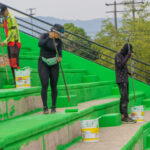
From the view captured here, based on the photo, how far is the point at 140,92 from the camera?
10.4 m

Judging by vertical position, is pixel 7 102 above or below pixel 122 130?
above

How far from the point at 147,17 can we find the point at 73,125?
29.8m

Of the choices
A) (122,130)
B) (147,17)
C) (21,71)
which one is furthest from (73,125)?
(147,17)

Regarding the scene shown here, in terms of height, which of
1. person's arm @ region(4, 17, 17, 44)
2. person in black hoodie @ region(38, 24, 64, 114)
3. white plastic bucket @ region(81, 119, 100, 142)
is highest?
person's arm @ region(4, 17, 17, 44)

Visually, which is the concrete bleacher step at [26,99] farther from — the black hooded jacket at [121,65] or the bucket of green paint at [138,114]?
the bucket of green paint at [138,114]

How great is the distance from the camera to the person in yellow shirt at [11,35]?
715 cm

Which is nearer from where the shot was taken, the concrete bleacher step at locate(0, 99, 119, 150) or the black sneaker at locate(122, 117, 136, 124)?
the concrete bleacher step at locate(0, 99, 119, 150)

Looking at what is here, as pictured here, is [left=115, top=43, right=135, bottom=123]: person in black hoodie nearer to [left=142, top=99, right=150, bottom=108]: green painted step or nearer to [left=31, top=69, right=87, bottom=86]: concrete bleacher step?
[left=31, top=69, right=87, bottom=86]: concrete bleacher step

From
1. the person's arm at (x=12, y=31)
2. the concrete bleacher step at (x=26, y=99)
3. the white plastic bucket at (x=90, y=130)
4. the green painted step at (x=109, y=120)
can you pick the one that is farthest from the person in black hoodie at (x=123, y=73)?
the person's arm at (x=12, y=31)

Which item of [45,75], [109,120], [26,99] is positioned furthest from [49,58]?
[109,120]

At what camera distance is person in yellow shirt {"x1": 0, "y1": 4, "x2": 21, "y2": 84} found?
7152mm

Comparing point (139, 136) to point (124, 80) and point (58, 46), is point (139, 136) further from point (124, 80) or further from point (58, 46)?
point (58, 46)

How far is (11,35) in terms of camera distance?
722 centimetres

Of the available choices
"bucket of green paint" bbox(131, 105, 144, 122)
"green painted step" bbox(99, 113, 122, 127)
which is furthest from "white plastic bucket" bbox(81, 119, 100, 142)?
"bucket of green paint" bbox(131, 105, 144, 122)
